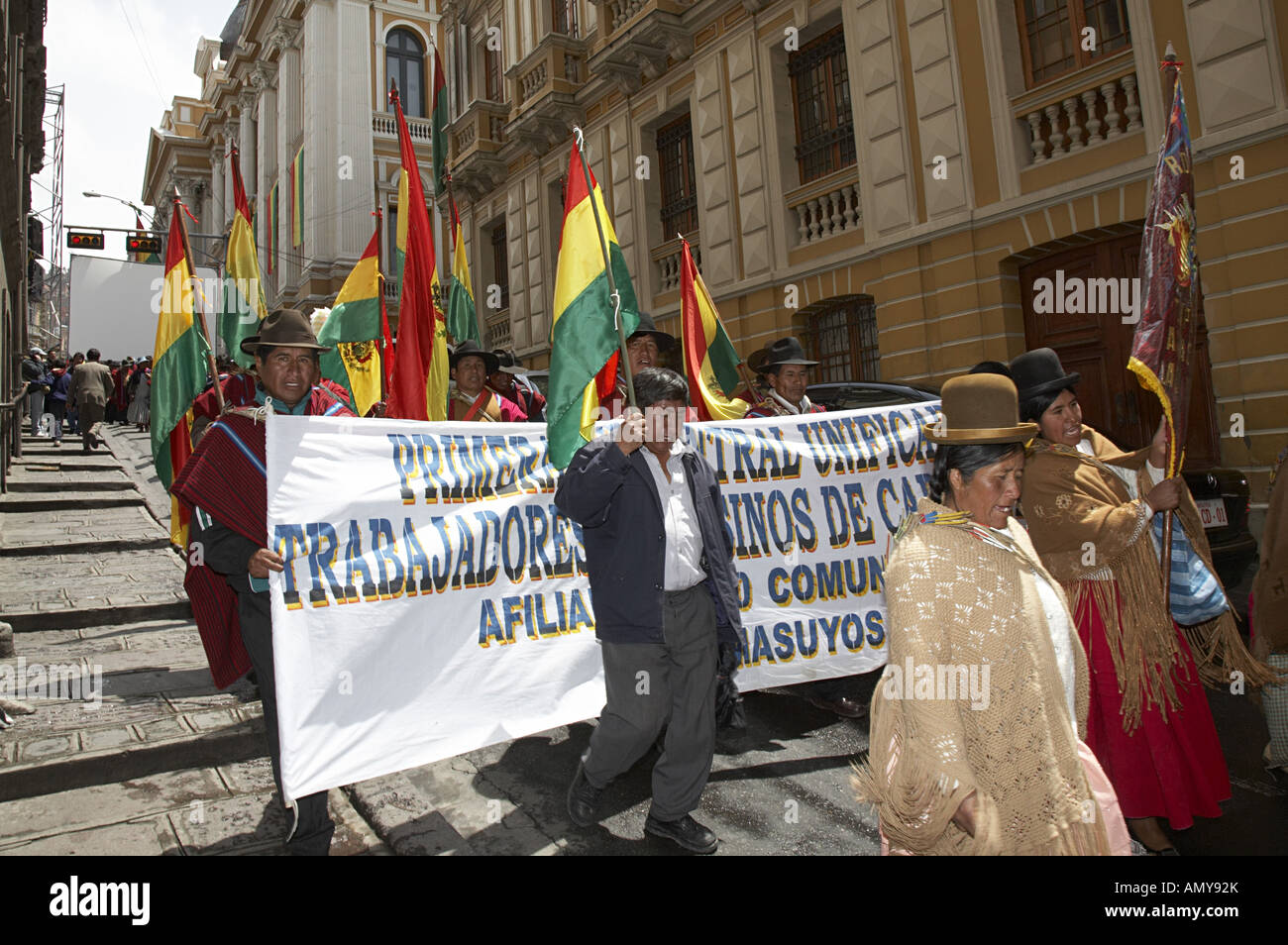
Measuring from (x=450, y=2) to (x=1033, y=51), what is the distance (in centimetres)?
1699

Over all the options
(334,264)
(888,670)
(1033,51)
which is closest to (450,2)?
(334,264)

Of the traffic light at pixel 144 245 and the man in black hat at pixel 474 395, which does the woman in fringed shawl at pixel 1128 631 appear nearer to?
the man in black hat at pixel 474 395

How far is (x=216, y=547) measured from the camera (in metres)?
3.39

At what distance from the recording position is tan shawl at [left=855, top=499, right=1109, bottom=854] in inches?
79.3

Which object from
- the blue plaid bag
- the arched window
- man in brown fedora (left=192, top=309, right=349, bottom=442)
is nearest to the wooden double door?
the blue plaid bag

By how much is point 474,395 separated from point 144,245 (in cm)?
2692

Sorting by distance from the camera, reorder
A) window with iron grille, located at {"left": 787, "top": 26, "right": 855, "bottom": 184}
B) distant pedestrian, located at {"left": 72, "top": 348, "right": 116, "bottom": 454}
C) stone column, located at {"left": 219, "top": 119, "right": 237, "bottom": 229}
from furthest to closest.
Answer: stone column, located at {"left": 219, "top": 119, "right": 237, "bottom": 229}
distant pedestrian, located at {"left": 72, "top": 348, "right": 116, "bottom": 454}
window with iron grille, located at {"left": 787, "top": 26, "right": 855, "bottom": 184}

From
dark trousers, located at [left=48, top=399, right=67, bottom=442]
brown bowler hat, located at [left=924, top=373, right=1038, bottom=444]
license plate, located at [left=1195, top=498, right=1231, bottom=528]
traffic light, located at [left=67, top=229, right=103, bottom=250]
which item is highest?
traffic light, located at [left=67, top=229, right=103, bottom=250]

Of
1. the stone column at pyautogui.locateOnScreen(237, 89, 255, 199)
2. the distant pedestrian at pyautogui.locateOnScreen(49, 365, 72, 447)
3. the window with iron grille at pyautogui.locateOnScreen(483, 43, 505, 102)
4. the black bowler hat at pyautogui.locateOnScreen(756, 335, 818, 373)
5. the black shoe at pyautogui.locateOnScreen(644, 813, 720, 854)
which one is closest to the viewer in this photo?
the black shoe at pyautogui.locateOnScreen(644, 813, 720, 854)

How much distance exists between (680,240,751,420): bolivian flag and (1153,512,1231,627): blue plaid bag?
2542mm

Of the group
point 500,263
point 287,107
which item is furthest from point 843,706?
point 287,107

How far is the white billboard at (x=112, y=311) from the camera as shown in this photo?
110ft

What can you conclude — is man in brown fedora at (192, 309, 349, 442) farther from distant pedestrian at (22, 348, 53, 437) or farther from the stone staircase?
distant pedestrian at (22, 348, 53, 437)

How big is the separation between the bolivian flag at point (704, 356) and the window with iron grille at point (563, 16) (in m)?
15.3
